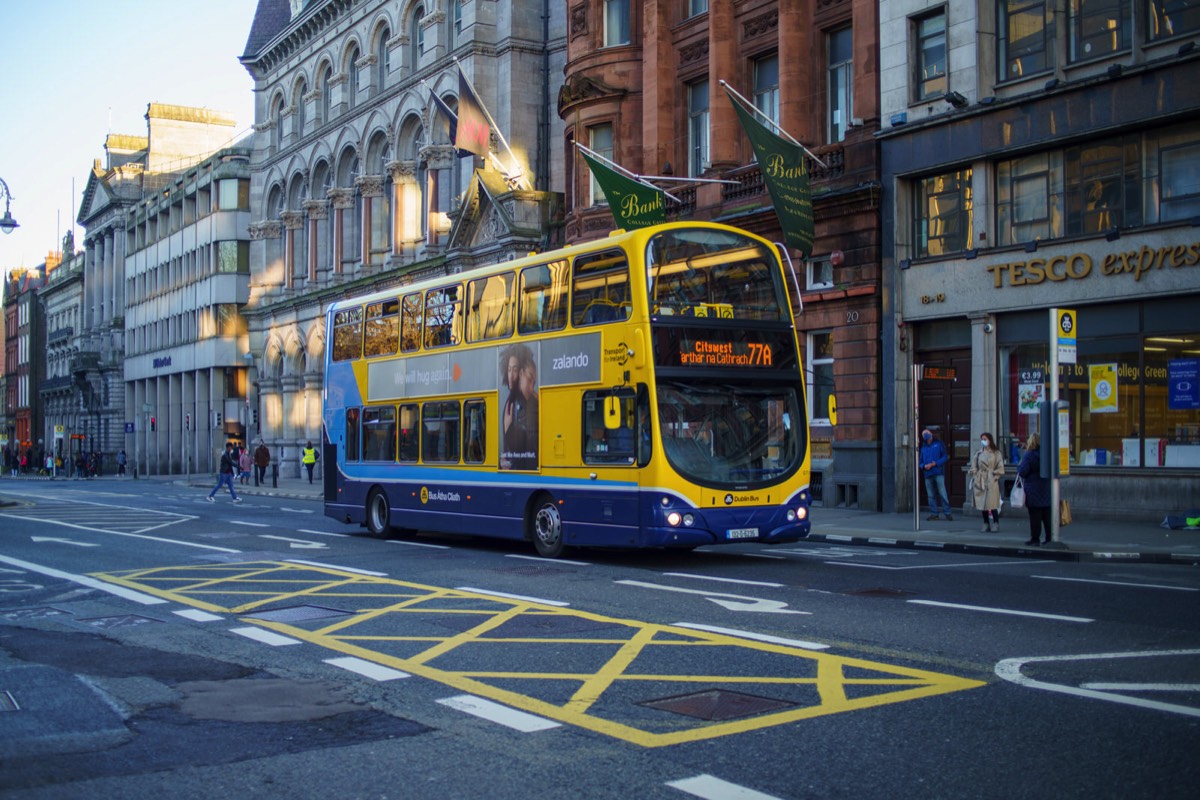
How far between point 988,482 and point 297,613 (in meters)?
13.5

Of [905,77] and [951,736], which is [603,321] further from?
[905,77]

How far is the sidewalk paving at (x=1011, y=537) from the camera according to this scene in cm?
1730

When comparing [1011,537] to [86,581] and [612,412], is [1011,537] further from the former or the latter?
[86,581]

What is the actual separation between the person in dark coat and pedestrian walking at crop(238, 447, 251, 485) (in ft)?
135

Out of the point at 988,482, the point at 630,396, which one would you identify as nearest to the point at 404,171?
the point at 988,482

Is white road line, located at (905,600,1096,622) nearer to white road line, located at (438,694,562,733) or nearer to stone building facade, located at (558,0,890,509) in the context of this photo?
white road line, located at (438,694,562,733)

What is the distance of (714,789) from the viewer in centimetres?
564

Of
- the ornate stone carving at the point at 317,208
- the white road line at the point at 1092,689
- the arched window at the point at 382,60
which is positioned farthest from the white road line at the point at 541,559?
the ornate stone carving at the point at 317,208

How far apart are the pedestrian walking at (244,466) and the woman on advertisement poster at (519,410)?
37.8m

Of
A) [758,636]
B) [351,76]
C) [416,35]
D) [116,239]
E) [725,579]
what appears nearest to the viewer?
[758,636]

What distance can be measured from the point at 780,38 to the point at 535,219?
1290 centimetres

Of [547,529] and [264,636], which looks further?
[547,529]

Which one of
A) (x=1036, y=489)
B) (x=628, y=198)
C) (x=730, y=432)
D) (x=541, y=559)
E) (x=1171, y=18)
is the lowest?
(x=541, y=559)

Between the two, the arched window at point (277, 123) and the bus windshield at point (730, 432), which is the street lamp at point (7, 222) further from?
the arched window at point (277, 123)
